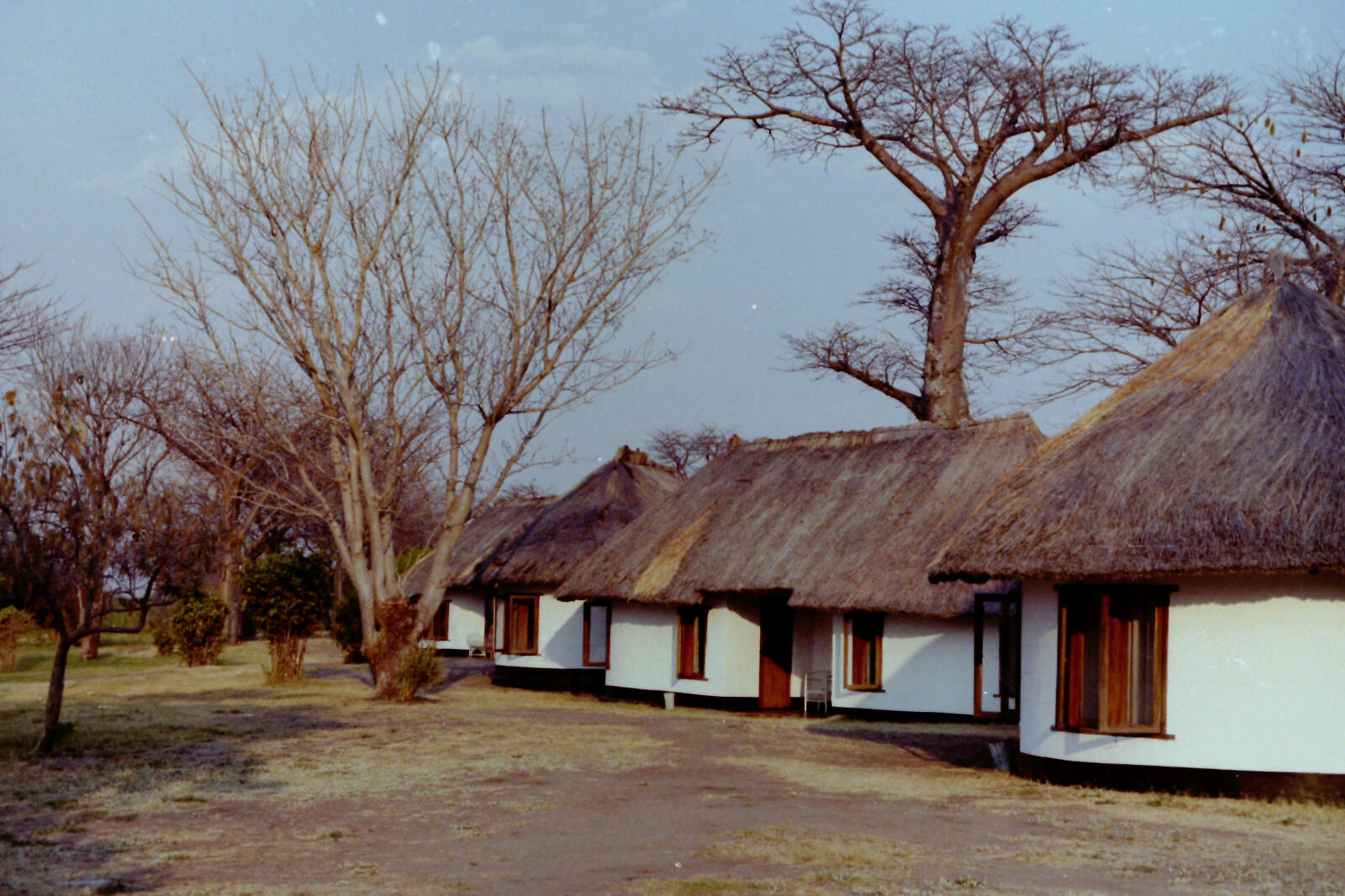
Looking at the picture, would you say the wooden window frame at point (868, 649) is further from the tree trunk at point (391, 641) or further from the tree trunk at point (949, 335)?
the tree trunk at point (949, 335)

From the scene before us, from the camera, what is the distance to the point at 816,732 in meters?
19.7

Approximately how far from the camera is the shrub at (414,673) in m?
23.4

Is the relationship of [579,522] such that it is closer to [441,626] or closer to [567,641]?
[567,641]

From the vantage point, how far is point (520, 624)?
30.4 m

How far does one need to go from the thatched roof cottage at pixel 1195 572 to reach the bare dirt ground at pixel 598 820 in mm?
564

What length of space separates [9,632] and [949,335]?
21.8 metres

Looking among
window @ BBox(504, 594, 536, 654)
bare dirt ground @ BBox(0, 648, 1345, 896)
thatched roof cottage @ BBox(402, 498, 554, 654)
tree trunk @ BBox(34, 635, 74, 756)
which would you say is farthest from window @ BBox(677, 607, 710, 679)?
tree trunk @ BBox(34, 635, 74, 756)

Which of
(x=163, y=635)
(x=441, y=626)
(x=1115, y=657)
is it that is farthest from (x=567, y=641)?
(x=1115, y=657)

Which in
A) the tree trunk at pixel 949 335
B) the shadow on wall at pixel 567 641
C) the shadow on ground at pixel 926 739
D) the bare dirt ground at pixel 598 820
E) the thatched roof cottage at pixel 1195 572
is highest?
the tree trunk at pixel 949 335

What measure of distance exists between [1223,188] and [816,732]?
520 inches

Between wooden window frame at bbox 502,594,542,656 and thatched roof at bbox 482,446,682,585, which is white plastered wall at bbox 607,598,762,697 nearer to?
thatched roof at bbox 482,446,682,585

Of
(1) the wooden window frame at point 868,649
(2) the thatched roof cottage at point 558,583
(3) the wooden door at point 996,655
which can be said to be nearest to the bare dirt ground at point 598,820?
(3) the wooden door at point 996,655

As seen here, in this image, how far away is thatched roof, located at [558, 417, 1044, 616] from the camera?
830 inches

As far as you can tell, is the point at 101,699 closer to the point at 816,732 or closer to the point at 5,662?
the point at 5,662
